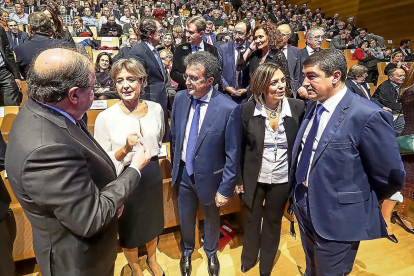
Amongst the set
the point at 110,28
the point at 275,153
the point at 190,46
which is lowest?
the point at 275,153

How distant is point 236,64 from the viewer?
9.43ft

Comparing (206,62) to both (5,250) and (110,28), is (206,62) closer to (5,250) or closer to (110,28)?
(5,250)

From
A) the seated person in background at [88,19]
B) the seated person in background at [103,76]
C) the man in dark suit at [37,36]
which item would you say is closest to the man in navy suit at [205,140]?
the man in dark suit at [37,36]

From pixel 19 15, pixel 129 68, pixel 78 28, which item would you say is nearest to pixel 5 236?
pixel 129 68

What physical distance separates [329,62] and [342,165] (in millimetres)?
443

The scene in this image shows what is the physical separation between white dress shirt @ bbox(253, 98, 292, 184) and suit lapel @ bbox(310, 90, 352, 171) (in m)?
0.41

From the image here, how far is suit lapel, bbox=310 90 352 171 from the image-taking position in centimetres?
124

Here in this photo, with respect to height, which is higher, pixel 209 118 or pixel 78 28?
pixel 78 28

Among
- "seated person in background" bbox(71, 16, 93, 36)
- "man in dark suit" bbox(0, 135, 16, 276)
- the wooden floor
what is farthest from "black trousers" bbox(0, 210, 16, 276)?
"seated person in background" bbox(71, 16, 93, 36)

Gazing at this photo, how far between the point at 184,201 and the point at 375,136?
1.14 m

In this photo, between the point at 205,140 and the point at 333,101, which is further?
the point at 205,140

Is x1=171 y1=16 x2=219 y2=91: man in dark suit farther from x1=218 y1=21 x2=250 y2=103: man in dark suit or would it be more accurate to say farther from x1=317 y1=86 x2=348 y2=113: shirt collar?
x1=317 y1=86 x2=348 y2=113: shirt collar

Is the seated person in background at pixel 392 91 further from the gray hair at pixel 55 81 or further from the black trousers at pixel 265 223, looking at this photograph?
the gray hair at pixel 55 81

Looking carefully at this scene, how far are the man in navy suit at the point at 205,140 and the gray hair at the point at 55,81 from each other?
2.58ft
